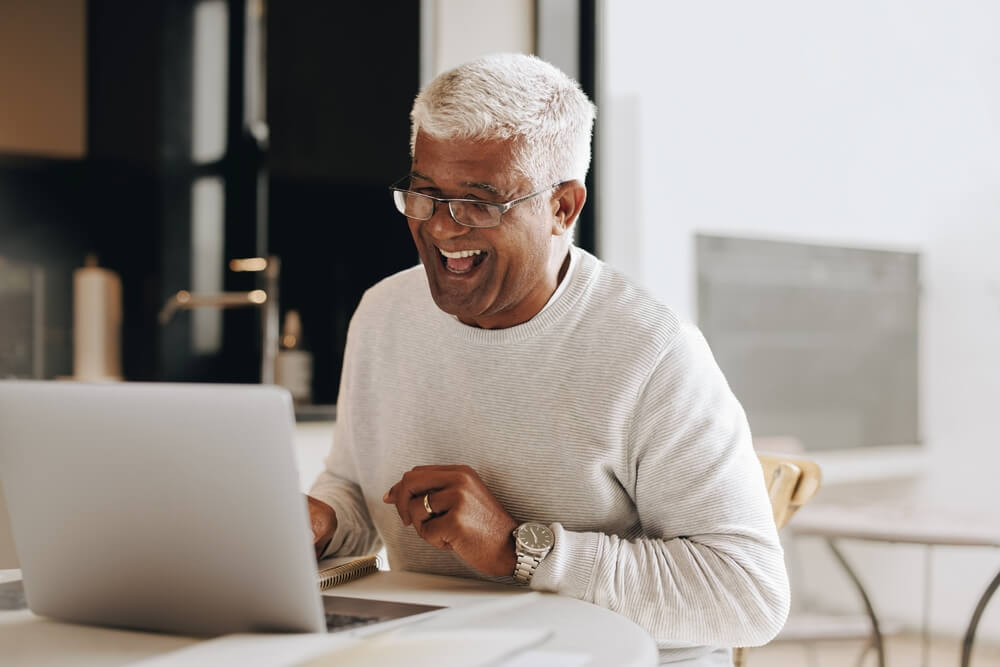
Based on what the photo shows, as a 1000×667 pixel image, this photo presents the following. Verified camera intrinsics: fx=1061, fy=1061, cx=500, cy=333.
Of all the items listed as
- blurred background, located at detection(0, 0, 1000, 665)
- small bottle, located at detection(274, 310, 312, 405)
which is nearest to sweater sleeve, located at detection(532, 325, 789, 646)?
blurred background, located at detection(0, 0, 1000, 665)

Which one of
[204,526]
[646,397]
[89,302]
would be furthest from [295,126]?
[204,526]

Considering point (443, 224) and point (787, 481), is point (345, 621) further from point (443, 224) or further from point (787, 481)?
point (787, 481)

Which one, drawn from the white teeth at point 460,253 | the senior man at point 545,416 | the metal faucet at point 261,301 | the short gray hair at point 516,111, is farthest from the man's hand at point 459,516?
the metal faucet at point 261,301

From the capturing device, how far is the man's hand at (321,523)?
1257 millimetres

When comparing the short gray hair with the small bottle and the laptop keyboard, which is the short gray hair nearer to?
the laptop keyboard

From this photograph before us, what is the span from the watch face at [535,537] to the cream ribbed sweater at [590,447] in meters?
0.01

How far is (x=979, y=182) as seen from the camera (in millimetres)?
3420

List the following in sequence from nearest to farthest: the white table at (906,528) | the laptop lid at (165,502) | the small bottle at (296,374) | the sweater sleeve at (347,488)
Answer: the laptop lid at (165,502) < the sweater sleeve at (347,488) < the white table at (906,528) < the small bottle at (296,374)

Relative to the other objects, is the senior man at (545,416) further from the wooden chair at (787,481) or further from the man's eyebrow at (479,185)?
the wooden chair at (787,481)

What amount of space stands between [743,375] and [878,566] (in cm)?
91

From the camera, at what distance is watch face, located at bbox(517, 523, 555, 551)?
111 centimetres

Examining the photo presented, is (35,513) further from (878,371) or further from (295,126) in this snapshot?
(878,371)

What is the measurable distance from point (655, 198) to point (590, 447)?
2091 millimetres

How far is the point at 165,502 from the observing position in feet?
2.73
